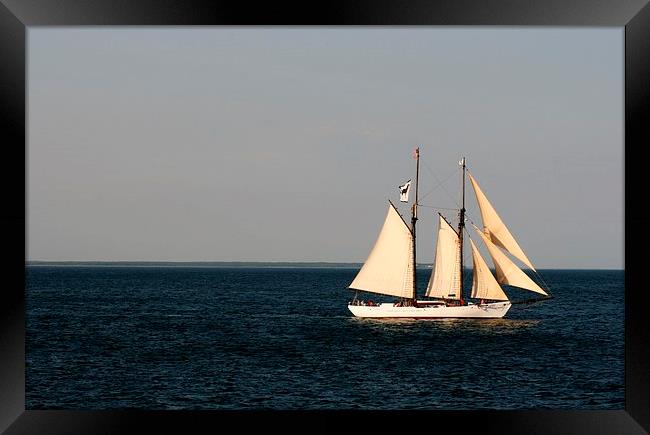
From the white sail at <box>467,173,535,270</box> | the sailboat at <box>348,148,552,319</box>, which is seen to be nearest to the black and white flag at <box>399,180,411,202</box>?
the sailboat at <box>348,148,552,319</box>

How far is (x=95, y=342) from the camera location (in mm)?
36031

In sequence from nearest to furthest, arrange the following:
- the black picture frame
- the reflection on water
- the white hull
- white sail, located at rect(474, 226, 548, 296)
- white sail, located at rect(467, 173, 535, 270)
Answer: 1. the black picture frame
2. white sail, located at rect(467, 173, 535, 270)
3. white sail, located at rect(474, 226, 548, 296)
4. the reflection on water
5. the white hull

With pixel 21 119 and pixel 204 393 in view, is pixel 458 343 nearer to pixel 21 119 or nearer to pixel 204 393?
pixel 204 393

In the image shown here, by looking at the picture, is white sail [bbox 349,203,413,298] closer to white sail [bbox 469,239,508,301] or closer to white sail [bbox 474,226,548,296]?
white sail [bbox 469,239,508,301]

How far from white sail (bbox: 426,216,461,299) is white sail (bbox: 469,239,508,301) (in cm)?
88

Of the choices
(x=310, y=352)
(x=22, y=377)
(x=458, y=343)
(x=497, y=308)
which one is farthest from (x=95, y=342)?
(x=22, y=377)

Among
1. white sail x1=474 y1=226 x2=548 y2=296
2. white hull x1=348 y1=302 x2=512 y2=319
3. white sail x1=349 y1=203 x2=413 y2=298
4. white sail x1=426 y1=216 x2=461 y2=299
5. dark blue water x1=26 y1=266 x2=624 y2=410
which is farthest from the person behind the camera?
white hull x1=348 y1=302 x2=512 y2=319

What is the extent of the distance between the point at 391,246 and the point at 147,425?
29273 millimetres

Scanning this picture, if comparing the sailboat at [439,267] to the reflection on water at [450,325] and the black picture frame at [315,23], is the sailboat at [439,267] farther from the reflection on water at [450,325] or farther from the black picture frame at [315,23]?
the black picture frame at [315,23]

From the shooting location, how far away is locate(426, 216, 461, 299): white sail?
3769 cm

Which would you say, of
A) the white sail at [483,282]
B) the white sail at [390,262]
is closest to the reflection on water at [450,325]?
the white sail at [483,282]

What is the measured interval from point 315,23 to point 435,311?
108 ft

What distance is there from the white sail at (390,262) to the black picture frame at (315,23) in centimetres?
2828

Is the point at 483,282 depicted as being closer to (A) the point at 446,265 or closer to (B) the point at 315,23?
(A) the point at 446,265
